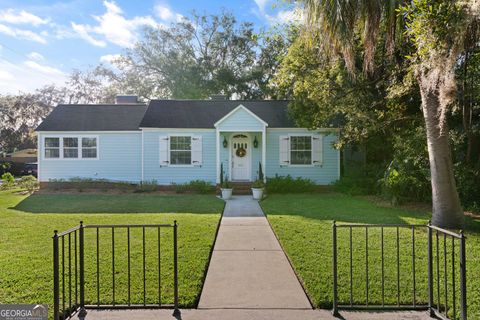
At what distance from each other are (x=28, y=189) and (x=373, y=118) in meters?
15.8

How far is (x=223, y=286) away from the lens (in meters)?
4.25

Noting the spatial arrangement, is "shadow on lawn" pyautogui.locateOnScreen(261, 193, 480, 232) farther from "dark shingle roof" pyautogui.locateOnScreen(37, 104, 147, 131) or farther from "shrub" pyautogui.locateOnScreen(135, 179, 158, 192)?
"dark shingle roof" pyautogui.locateOnScreen(37, 104, 147, 131)

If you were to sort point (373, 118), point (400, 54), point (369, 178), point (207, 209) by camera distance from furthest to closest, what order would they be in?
point (369, 178)
point (373, 118)
point (207, 209)
point (400, 54)

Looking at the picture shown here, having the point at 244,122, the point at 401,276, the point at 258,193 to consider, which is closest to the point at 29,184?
the point at 244,122

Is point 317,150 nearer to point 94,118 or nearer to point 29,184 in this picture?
point 94,118

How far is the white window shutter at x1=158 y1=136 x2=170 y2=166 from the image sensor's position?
15.7 meters

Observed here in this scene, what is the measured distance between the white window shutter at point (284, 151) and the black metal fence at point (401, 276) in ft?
30.1

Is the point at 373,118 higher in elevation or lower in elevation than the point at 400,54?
lower

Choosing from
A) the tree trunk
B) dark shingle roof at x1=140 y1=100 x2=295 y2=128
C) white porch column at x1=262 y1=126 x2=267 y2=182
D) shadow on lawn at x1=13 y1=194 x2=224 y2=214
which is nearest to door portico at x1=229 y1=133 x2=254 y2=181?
white porch column at x1=262 y1=126 x2=267 y2=182

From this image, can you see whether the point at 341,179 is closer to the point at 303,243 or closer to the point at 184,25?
the point at 303,243

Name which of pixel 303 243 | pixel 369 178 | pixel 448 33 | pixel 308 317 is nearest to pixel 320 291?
pixel 308 317

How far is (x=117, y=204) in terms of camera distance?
37.1 ft

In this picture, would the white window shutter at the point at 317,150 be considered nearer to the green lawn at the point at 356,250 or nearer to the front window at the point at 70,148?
the green lawn at the point at 356,250

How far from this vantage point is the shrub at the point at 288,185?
14.7 meters
